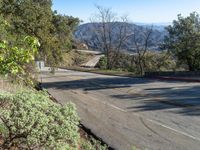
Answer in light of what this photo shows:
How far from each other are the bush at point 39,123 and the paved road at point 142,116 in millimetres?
5182

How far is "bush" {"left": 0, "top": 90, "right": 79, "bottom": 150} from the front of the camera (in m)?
6.65

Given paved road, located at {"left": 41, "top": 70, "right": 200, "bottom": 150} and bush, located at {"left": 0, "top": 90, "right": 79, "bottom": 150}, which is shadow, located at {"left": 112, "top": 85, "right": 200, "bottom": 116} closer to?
paved road, located at {"left": 41, "top": 70, "right": 200, "bottom": 150}

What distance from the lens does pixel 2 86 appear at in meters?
15.5

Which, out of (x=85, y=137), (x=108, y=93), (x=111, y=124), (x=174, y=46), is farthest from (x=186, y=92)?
(x=174, y=46)

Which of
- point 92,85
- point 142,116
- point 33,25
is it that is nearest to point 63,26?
point 92,85

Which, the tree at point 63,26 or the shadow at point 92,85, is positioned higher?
the tree at point 63,26

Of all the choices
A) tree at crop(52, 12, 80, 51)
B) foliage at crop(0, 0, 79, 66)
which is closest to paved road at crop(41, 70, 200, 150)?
foliage at crop(0, 0, 79, 66)

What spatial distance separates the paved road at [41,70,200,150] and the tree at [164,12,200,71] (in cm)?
1519

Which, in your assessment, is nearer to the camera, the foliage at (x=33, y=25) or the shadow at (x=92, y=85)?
the foliage at (x=33, y=25)

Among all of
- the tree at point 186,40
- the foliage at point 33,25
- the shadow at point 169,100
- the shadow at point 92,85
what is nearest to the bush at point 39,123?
the shadow at point 169,100

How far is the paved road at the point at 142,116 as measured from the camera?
12516 millimetres

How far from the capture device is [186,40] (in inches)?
1657

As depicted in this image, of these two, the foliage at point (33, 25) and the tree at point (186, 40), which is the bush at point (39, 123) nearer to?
the foliage at point (33, 25)

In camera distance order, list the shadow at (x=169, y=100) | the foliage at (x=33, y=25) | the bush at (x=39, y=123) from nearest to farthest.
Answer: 1. the bush at (x=39, y=123)
2. the shadow at (x=169, y=100)
3. the foliage at (x=33, y=25)
